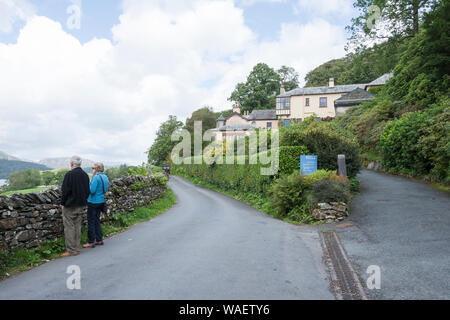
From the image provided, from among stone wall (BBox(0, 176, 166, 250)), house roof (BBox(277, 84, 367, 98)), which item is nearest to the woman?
→ stone wall (BBox(0, 176, 166, 250))

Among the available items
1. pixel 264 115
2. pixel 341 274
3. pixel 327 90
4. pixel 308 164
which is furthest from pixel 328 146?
pixel 264 115

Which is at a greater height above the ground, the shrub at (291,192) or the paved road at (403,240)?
the shrub at (291,192)

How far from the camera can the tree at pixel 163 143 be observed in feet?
202

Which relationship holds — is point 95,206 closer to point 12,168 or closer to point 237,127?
point 12,168

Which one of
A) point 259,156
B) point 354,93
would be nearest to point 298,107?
point 354,93

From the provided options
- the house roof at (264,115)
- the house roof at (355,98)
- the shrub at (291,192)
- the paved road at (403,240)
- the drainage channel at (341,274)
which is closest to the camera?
the drainage channel at (341,274)

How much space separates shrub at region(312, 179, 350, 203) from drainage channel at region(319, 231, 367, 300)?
112 inches

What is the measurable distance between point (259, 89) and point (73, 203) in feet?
237

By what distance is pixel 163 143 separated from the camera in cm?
6253

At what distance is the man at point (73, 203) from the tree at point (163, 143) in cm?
5224

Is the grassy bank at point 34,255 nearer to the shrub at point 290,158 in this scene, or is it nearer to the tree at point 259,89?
the shrub at point 290,158

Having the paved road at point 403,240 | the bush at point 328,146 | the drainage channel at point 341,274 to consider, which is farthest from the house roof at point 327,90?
the drainage channel at point 341,274

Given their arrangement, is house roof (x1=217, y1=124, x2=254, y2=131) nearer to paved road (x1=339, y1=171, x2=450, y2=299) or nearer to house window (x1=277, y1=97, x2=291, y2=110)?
house window (x1=277, y1=97, x2=291, y2=110)
